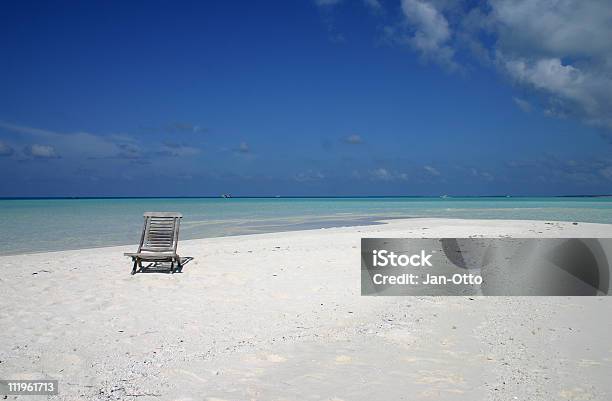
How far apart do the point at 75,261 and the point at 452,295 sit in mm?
8899

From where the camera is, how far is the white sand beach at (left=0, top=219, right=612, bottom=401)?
12.8ft

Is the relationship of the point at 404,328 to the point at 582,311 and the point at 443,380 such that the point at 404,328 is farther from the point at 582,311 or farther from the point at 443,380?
the point at 582,311

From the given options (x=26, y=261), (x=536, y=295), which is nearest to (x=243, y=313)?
(x=536, y=295)

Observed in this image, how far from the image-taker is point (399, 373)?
13.6ft
